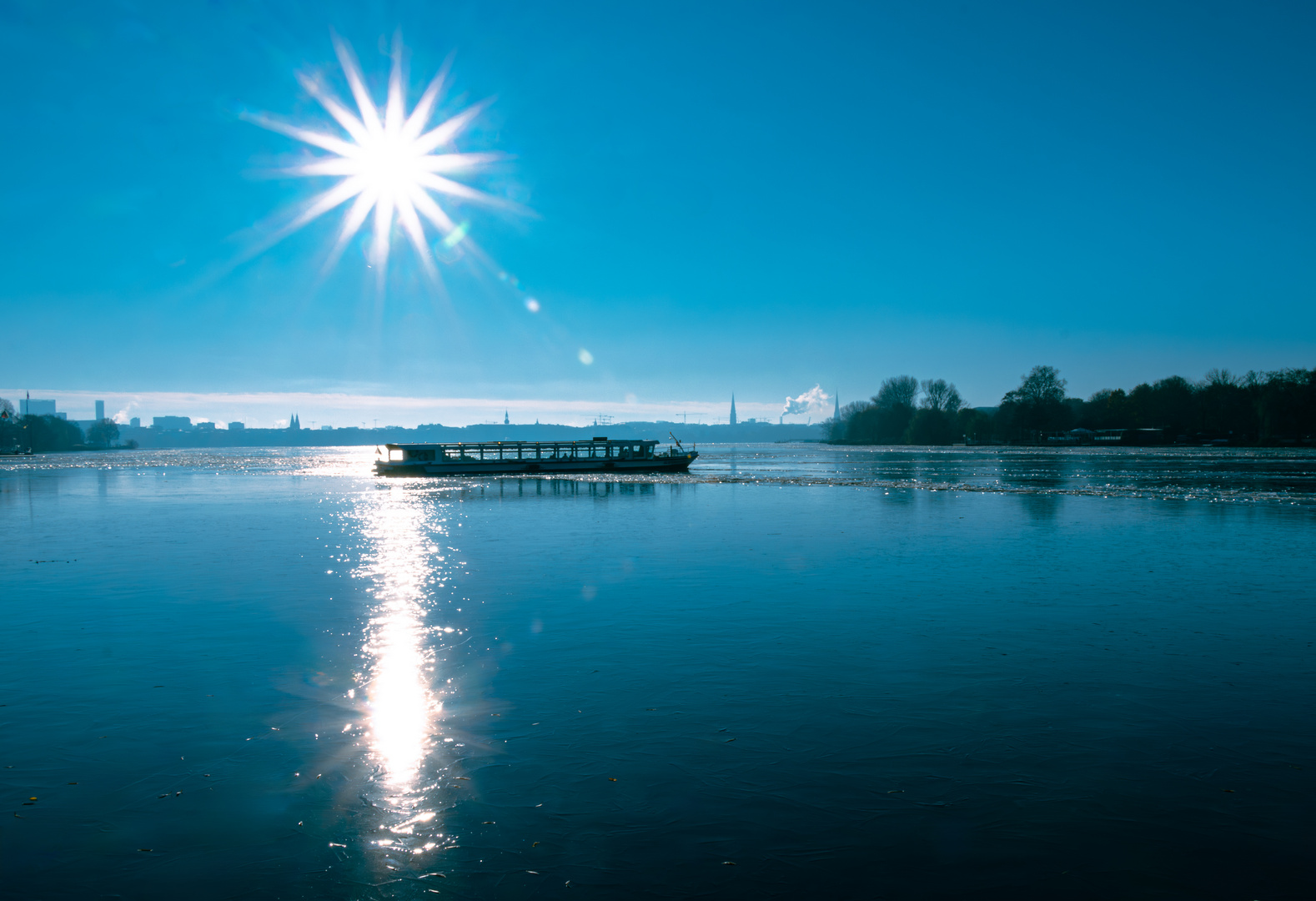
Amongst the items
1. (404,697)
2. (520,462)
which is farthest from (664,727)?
(520,462)

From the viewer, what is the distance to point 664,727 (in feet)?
30.6

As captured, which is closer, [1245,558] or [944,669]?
[944,669]

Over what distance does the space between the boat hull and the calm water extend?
2531 inches

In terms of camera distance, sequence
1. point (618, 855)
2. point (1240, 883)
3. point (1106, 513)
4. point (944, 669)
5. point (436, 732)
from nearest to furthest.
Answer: point (1240, 883), point (618, 855), point (436, 732), point (944, 669), point (1106, 513)

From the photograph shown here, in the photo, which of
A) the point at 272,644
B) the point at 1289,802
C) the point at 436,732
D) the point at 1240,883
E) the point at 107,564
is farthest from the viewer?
the point at 107,564

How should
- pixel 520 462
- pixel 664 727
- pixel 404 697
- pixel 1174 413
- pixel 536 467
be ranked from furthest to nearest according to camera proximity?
pixel 1174 413
pixel 520 462
pixel 536 467
pixel 404 697
pixel 664 727

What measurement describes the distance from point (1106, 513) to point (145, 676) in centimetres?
3596

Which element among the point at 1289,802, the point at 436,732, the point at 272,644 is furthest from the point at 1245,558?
the point at 272,644

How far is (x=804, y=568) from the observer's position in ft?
68.4

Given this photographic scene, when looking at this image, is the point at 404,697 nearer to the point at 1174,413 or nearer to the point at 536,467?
the point at 536,467

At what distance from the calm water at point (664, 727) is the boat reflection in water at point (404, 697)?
6cm

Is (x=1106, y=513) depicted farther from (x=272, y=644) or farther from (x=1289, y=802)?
(x=272, y=644)

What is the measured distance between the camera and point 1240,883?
5.99 metres

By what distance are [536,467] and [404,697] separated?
7982cm
